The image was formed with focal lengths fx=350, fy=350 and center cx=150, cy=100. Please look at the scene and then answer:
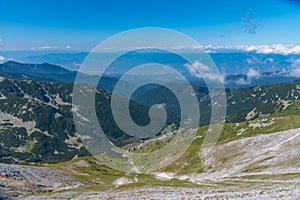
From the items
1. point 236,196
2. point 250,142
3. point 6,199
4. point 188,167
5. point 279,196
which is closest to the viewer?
point 279,196

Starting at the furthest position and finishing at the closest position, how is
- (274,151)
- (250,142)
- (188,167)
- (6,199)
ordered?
1. (188,167)
2. (250,142)
3. (274,151)
4. (6,199)

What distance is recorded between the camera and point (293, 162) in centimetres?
9250

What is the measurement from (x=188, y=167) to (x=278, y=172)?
233 ft

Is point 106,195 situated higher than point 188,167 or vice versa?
point 106,195

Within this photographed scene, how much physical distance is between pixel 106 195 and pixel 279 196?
98.5 feet

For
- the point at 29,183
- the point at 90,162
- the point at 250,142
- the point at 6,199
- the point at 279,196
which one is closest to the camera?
the point at 279,196

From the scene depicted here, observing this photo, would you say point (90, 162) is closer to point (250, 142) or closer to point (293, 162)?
point (250, 142)

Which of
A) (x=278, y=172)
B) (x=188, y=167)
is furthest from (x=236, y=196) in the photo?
(x=188, y=167)

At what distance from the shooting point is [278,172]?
8788 centimetres

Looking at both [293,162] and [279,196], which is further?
[293,162]

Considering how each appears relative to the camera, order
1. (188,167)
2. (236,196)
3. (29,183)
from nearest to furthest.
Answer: (236,196), (29,183), (188,167)

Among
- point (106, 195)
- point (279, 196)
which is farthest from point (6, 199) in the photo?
point (279, 196)

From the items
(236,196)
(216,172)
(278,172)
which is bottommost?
(216,172)

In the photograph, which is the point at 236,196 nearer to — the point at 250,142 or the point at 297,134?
the point at 297,134
